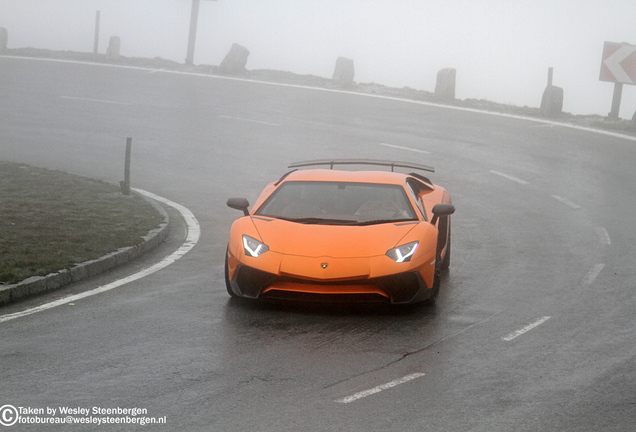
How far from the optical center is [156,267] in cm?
1051

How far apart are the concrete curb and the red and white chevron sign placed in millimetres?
19723

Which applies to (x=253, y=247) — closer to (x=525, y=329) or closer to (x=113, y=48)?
(x=525, y=329)

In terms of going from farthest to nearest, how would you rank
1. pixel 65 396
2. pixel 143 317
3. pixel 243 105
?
1. pixel 243 105
2. pixel 143 317
3. pixel 65 396

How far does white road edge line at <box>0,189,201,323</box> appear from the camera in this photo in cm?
822

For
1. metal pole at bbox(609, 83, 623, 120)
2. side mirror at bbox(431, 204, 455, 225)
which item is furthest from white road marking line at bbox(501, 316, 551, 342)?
metal pole at bbox(609, 83, 623, 120)

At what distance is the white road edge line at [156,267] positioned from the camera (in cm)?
822

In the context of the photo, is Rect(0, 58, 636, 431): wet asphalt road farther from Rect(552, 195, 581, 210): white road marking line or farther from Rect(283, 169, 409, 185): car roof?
Rect(283, 169, 409, 185): car roof

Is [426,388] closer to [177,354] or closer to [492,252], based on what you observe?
[177,354]

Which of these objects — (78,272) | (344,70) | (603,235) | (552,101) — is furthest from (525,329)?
(344,70)

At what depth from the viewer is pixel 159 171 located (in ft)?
64.0

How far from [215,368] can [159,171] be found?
13441 millimetres

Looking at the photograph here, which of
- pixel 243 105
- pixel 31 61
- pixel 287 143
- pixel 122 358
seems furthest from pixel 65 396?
pixel 31 61

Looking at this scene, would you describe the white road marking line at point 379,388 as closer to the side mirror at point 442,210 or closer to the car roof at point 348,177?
the side mirror at point 442,210

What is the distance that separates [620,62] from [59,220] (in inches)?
810
